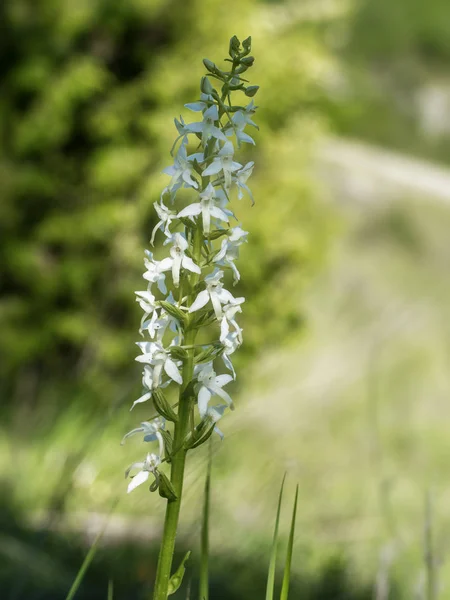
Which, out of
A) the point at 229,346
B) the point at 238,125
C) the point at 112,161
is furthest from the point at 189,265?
the point at 112,161

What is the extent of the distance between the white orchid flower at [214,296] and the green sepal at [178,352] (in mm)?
54

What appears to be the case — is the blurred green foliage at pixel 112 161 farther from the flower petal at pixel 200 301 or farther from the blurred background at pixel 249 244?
the flower petal at pixel 200 301

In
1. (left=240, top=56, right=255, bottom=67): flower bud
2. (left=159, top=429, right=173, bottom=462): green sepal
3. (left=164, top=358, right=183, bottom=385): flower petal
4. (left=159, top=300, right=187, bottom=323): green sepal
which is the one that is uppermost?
(left=240, top=56, right=255, bottom=67): flower bud

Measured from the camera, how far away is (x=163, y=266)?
1005 millimetres

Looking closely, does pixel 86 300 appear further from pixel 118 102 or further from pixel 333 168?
pixel 333 168

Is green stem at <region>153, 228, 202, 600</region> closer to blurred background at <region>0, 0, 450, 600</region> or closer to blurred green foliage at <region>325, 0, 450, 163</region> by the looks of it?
blurred background at <region>0, 0, 450, 600</region>

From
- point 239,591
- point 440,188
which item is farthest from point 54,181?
point 239,591

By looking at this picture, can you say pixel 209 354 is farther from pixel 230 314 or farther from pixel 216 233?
pixel 216 233

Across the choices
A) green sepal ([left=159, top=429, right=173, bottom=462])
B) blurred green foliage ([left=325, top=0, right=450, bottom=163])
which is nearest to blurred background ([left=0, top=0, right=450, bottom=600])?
A: blurred green foliage ([left=325, top=0, right=450, bottom=163])

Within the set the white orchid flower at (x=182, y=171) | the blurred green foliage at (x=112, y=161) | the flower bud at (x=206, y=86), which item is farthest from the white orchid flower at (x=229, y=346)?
the blurred green foliage at (x=112, y=161)

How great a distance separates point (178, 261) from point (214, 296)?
2.7 inches

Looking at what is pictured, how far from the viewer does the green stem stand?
96cm

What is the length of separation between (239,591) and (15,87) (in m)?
5.05

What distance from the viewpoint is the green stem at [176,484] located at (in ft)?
3.15
